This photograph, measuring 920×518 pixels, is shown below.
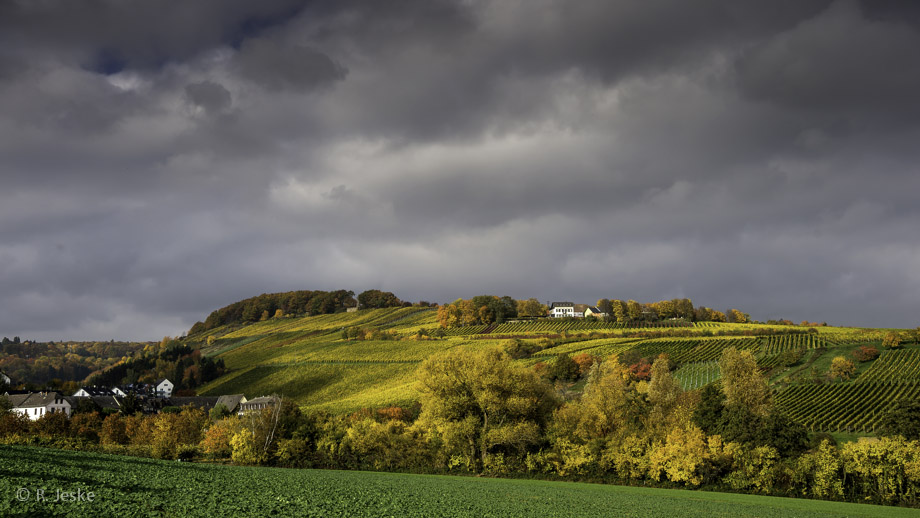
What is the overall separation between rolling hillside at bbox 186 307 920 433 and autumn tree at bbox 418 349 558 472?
4094 centimetres

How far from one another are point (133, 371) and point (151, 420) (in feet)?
425

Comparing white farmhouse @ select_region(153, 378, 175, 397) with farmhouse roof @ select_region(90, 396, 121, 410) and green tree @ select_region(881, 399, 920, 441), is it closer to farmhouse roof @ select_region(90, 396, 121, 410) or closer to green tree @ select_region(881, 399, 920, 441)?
farmhouse roof @ select_region(90, 396, 121, 410)

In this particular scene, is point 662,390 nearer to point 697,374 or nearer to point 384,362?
point 697,374

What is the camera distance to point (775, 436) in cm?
5388

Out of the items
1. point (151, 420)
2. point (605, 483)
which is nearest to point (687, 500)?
point (605, 483)

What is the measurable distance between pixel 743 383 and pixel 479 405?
111 ft

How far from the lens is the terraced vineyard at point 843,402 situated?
7756 cm

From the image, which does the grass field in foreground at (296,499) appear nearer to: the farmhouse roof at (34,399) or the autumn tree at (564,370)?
the autumn tree at (564,370)

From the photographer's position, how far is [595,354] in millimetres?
130750

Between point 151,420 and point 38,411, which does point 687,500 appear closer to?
point 151,420

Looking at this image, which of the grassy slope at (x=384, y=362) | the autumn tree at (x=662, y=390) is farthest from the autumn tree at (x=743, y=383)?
the grassy slope at (x=384, y=362)

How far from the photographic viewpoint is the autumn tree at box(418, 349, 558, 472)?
5753cm

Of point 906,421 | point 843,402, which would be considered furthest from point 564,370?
point 906,421

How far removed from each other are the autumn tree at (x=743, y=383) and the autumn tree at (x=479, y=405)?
978 inches
